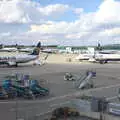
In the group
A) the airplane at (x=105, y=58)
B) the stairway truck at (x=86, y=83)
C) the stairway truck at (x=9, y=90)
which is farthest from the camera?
the airplane at (x=105, y=58)

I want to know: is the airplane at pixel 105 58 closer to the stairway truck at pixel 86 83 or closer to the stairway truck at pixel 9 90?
the stairway truck at pixel 86 83

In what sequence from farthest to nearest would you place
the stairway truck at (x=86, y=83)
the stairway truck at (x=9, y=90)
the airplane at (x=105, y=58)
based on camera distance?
the airplane at (x=105, y=58) → the stairway truck at (x=86, y=83) → the stairway truck at (x=9, y=90)

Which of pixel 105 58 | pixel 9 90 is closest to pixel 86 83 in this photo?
pixel 9 90

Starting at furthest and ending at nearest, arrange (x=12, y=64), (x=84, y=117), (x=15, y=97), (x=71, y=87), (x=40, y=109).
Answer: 1. (x=12, y=64)
2. (x=71, y=87)
3. (x=15, y=97)
4. (x=40, y=109)
5. (x=84, y=117)

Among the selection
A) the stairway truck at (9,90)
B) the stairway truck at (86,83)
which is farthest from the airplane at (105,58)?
the stairway truck at (9,90)

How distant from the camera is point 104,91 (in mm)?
54438

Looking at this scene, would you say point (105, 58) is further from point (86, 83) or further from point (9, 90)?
point (9, 90)

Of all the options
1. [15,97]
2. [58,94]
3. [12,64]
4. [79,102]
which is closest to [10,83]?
[15,97]

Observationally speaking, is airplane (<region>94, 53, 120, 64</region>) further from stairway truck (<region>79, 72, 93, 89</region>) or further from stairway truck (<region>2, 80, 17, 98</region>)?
stairway truck (<region>2, 80, 17, 98</region>)

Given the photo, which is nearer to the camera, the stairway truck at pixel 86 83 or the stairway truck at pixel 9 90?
the stairway truck at pixel 9 90

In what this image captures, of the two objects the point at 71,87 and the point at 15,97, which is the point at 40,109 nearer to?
the point at 15,97

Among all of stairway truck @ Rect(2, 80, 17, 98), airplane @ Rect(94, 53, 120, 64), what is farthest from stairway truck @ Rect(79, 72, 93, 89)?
airplane @ Rect(94, 53, 120, 64)

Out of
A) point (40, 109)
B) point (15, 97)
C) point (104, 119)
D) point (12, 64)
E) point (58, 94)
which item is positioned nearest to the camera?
point (104, 119)

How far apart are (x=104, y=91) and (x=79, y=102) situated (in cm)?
2357
